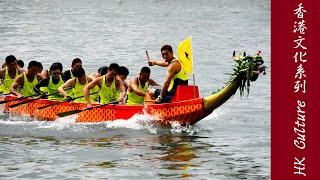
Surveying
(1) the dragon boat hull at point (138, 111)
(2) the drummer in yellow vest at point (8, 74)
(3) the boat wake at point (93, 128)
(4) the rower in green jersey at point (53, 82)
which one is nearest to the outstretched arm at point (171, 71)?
(1) the dragon boat hull at point (138, 111)

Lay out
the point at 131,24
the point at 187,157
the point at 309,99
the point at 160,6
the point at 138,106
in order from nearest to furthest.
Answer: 1. the point at 309,99
2. the point at 187,157
3. the point at 138,106
4. the point at 131,24
5. the point at 160,6

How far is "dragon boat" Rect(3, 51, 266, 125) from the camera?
60.4 ft

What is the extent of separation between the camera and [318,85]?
508 inches

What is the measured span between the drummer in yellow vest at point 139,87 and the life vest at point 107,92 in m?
0.35

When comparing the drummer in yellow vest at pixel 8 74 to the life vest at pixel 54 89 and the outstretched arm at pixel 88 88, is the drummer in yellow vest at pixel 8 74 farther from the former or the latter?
the outstretched arm at pixel 88 88

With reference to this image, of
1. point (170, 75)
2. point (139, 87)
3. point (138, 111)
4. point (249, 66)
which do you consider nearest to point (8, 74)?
point (139, 87)

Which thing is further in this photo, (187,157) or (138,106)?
(138,106)

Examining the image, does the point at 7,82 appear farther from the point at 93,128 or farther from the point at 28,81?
the point at 93,128

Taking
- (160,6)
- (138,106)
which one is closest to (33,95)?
(138,106)

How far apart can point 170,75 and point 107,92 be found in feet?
6.49

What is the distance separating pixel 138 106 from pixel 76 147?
1.96 metres

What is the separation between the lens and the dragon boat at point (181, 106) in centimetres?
1842

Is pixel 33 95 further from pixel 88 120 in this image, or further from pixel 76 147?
pixel 76 147

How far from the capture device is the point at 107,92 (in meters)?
21.1
